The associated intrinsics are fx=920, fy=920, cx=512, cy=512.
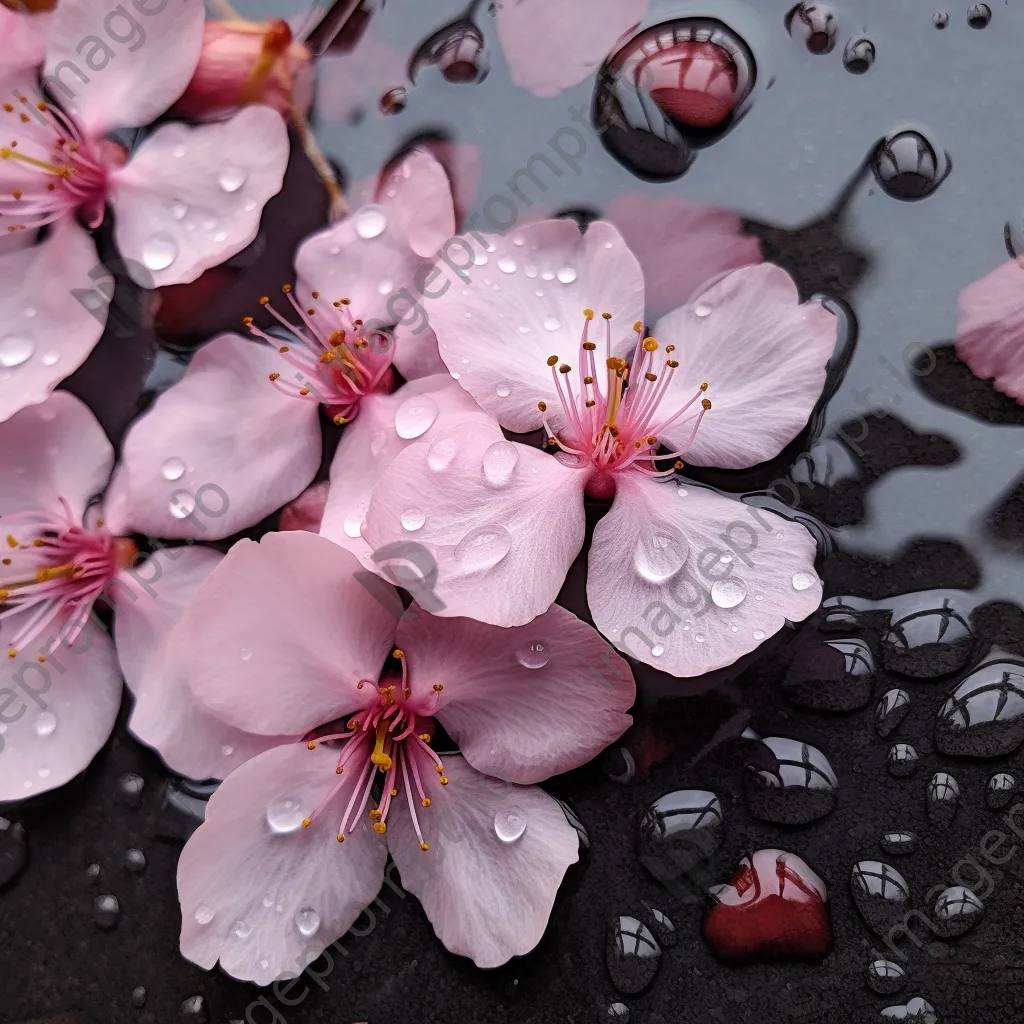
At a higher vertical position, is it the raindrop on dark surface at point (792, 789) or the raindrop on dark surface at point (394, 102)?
the raindrop on dark surface at point (394, 102)

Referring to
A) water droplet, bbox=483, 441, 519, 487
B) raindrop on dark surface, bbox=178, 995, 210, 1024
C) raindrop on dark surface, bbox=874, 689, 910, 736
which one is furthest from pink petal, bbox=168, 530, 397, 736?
raindrop on dark surface, bbox=874, 689, 910, 736

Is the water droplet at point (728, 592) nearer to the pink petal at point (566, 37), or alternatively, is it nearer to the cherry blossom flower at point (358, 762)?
the cherry blossom flower at point (358, 762)

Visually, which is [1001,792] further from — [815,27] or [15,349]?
[15,349]

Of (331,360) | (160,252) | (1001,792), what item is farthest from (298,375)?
(1001,792)

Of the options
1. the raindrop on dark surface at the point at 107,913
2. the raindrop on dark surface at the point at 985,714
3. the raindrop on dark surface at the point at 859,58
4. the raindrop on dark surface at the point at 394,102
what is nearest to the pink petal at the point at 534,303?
the raindrop on dark surface at the point at 394,102

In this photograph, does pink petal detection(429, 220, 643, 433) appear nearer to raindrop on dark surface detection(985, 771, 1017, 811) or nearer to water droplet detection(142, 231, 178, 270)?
water droplet detection(142, 231, 178, 270)

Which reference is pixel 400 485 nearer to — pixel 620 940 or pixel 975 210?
pixel 620 940

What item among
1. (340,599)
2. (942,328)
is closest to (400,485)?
(340,599)
